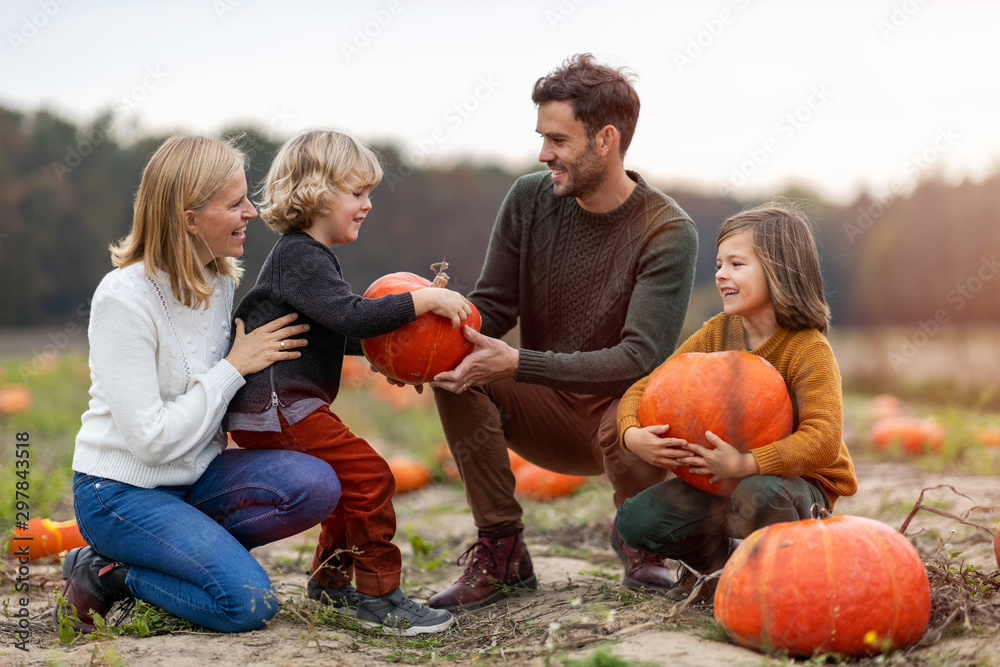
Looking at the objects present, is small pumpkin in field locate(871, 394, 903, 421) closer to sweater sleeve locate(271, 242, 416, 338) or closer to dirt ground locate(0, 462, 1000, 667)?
dirt ground locate(0, 462, 1000, 667)

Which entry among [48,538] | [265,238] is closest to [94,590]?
[48,538]

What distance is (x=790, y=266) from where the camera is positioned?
112 inches

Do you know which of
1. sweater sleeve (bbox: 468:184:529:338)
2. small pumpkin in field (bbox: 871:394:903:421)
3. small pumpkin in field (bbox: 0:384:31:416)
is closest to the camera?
sweater sleeve (bbox: 468:184:529:338)

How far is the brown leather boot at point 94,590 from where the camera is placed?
2982 millimetres

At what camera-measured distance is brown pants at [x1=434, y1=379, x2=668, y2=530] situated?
353 centimetres

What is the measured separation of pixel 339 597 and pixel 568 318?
1529mm

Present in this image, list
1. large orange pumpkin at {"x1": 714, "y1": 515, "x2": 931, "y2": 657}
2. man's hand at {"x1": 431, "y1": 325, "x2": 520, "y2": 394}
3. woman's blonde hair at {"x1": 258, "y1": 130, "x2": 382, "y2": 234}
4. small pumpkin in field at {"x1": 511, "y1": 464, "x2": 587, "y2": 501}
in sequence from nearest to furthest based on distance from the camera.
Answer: large orange pumpkin at {"x1": 714, "y1": 515, "x2": 931, "y2": 657} → woman's blonde hair at {"x1": 258, "y1": 130, "x2": 382, "y2": 234} → man's hand at {"x1": 431, "y1": 325, "x2": 520, "y2": 394} → small pumpkin in field at {"x1": 511, "y1": 464, "x2": 587, "y2": 501}

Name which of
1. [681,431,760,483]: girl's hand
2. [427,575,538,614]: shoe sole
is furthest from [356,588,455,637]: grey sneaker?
[681,431,760,483]: girl's hand

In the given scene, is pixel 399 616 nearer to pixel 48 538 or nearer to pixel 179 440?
pixel 179 440

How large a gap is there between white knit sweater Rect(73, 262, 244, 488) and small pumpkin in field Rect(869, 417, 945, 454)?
5.42 metres

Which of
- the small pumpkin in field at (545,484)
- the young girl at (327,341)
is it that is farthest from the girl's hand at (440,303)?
the small pumpkin in field at (545,484)

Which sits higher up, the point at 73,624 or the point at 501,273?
the point at 501,273

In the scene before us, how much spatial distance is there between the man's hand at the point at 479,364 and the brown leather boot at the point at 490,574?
0.74 meters

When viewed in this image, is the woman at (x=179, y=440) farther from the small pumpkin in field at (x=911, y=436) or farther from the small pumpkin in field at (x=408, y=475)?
the small pumpkin in field at (x=911, y=436)
